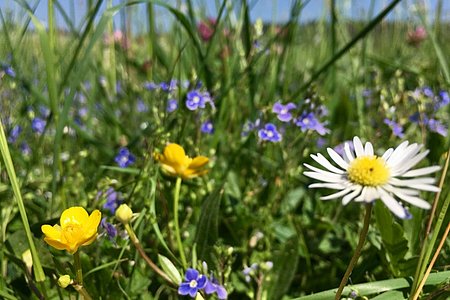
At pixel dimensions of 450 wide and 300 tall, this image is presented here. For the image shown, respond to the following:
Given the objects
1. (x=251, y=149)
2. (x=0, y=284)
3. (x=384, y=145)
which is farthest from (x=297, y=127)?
(x=0, y=284)

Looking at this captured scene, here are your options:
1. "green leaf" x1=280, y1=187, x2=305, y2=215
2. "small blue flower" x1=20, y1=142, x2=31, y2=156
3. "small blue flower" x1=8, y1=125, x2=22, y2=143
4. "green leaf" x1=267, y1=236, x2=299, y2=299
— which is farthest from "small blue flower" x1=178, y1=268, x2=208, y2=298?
"small blue flower" x1=20, y1=142, x2=31, y2=156

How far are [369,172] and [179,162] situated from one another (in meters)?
0.44

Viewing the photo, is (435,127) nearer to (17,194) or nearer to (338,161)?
(338,161)

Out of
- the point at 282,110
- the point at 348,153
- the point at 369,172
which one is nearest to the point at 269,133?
the point at 282,110

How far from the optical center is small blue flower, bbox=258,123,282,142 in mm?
1386

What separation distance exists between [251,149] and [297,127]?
0.50 feet

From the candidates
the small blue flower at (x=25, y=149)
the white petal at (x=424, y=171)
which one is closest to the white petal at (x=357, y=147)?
the white petal at (x=424, y=171)

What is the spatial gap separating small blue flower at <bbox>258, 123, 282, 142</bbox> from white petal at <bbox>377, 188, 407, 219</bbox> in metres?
0.65

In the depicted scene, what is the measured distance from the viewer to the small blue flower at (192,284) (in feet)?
3.13

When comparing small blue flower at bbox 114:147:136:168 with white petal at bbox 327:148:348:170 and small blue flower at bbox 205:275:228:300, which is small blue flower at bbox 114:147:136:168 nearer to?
small blue flower at bbox 205:275:228:300

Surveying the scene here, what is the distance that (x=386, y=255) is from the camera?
1.14 metres

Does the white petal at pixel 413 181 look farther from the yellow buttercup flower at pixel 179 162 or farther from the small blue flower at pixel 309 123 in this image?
the small blue flower at pixel 309 123

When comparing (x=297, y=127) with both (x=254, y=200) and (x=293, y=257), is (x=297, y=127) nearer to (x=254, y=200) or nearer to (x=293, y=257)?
(x=254, y=200)

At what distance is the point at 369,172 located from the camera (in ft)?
2.50
